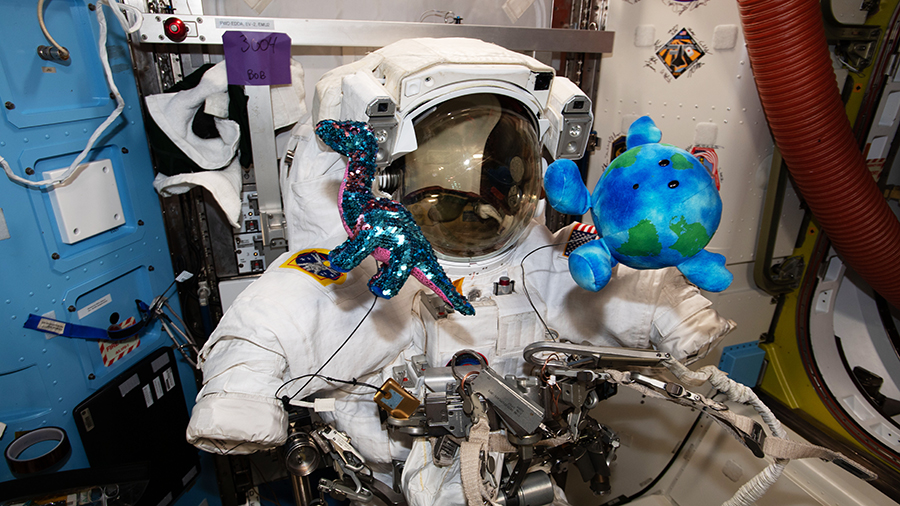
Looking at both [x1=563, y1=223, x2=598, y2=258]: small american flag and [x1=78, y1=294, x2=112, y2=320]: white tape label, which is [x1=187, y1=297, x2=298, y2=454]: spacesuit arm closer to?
[x1=78, y1=294, x2=112, y2=320]: white tape label

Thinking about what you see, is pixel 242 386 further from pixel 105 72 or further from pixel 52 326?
pixel 105 72

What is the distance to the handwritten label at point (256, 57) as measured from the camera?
1.70m

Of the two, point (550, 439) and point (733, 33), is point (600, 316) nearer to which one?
point (550, 439)

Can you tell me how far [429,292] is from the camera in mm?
1435

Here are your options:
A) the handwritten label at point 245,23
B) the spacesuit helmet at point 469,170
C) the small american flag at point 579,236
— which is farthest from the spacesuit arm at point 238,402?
the handwritten label at point 245,23

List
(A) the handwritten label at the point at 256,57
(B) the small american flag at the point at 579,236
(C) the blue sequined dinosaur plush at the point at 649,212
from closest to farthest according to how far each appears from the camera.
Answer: (C) the blue sequined dinosaur plush at the point at 649,212 < (B) the small american flag at the point at 579,236 < (A) the handwritten label at the point at 256,57

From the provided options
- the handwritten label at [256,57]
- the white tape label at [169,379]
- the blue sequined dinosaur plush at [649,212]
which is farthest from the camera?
the white tape label at [169,379]

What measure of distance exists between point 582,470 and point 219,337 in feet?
3.55

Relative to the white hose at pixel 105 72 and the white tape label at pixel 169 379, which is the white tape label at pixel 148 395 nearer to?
the white tape label at pixel 169 379

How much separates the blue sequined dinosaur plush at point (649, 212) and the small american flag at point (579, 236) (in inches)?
9.8

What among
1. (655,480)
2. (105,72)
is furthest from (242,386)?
(655,480)

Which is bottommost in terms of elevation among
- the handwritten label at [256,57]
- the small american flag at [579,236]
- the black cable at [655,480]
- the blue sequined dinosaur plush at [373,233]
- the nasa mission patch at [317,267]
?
the black cable at [655,480]

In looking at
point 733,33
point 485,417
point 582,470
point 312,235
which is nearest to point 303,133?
point 312,235

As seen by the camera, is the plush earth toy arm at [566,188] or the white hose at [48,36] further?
the white hose at [48,36]
